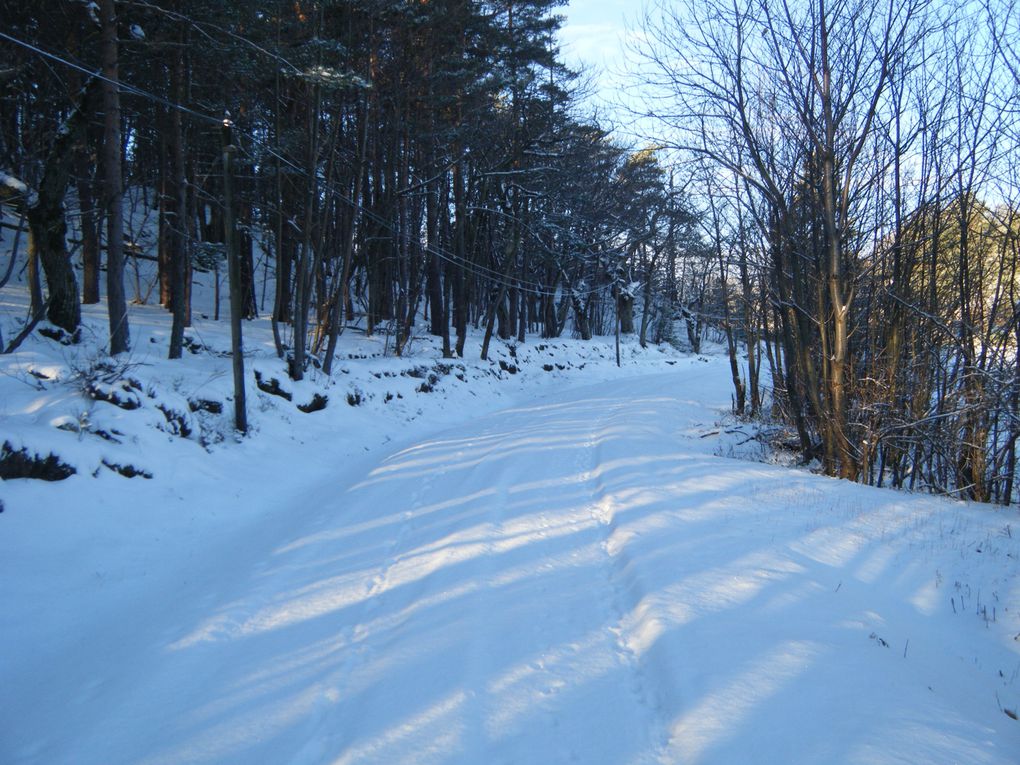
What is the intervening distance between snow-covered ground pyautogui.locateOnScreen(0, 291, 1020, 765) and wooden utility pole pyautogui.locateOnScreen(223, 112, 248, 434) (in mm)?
440

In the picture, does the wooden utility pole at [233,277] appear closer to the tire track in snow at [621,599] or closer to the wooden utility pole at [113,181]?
the wooden utility pole at [113,181]

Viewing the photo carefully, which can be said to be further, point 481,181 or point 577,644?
point 481,181

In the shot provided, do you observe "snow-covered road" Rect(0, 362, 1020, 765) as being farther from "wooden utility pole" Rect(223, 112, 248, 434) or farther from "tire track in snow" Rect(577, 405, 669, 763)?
"wooden utility pole" Rect(223, 112, 248, 434)

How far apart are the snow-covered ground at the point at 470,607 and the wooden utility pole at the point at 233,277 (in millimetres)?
440

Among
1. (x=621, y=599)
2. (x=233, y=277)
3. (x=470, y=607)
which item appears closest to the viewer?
(x=470, y=607)

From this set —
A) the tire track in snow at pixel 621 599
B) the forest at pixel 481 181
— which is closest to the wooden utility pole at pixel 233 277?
the forest at pixel 481 181

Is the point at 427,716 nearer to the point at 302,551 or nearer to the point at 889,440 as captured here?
the point at 302,551

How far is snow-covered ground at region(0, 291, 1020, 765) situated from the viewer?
2.91 meters

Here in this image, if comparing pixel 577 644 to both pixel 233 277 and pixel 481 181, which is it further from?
pixel 481 181

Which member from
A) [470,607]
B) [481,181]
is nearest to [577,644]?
[470,607]

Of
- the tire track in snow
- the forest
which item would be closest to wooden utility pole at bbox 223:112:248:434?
the forest

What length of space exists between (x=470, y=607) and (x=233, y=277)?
277 inches

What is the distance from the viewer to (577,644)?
3668mm

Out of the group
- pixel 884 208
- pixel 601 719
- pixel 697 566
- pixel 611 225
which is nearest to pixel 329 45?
pixel 884 208
